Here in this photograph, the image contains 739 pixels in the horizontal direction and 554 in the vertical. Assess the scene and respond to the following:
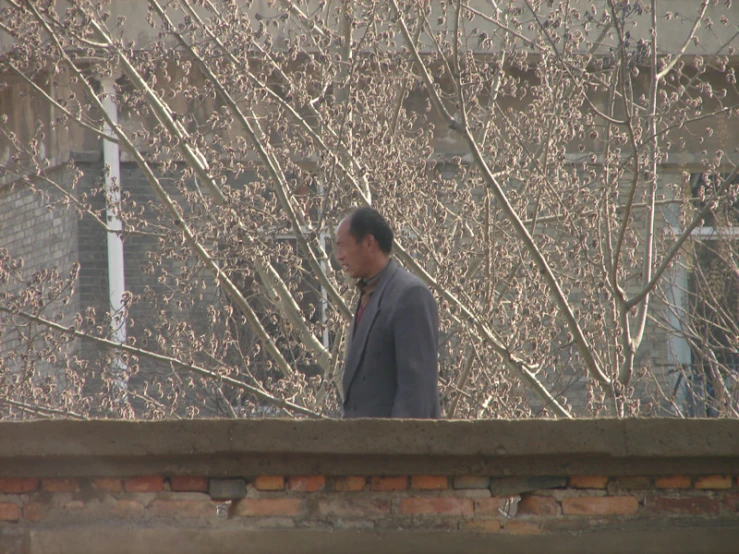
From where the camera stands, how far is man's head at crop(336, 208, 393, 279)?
4562 mm

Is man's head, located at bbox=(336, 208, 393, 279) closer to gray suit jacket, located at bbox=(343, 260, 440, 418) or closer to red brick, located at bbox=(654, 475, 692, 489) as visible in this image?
gray suit jacket, located at bbox=(343, 260, 440, 418)

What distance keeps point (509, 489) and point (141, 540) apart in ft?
4.19

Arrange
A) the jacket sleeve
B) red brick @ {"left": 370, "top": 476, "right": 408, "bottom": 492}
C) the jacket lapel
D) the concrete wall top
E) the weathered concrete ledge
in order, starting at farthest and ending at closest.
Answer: the concrete wall top < the jacket lapel < the jacket sleeve < red brick @ {"left": 370, "top": 476, "right": 408, "bottom": 492} < the weathered concrete ledge

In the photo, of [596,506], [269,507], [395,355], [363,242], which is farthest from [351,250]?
[596,506]

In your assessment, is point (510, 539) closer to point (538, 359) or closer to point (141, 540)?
point (141, 540)

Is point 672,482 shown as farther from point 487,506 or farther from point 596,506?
point 487,506

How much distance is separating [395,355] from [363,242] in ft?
1.67

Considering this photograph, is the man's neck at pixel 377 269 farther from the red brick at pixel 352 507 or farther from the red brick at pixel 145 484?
the red brick at pixel 145 484

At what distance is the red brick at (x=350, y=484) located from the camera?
379 centimetres

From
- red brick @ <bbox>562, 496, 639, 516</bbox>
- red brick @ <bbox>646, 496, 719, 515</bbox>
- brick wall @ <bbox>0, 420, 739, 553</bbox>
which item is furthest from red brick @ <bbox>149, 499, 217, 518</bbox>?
red brick @ <bbox>646, 496, 719, 515</bbox>

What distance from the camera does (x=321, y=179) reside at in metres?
7.92

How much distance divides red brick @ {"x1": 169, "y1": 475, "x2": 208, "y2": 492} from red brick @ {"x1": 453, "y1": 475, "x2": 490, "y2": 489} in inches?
34.3

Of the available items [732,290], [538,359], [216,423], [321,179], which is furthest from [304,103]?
[732,290]

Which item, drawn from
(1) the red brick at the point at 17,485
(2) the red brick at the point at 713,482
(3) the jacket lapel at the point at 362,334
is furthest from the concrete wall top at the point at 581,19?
(1) the red brick at the point at 17,485
